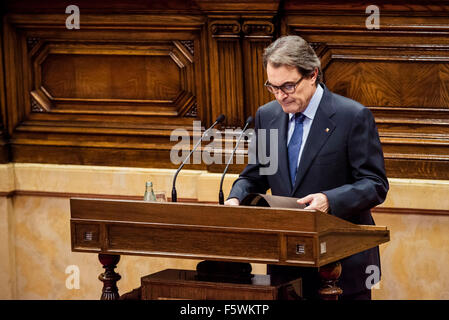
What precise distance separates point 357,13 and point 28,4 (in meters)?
2.09

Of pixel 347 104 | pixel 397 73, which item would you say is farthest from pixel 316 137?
pixel 397 73

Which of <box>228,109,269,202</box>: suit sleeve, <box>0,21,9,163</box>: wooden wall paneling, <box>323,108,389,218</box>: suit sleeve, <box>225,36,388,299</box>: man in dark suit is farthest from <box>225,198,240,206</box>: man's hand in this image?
<box>0,21,9,163</box>: wooden wall paneling

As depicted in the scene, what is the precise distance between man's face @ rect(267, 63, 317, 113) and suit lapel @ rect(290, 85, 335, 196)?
0.08 metres

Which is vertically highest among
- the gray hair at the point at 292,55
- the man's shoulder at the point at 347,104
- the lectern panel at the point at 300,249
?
the gray hair at the point at 292,55

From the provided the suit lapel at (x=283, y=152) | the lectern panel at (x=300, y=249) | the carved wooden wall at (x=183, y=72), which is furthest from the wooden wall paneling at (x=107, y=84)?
the lectern panel at (x=300, y=249)

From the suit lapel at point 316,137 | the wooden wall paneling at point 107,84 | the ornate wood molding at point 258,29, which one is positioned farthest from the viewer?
the wooden wall paneling at point 107,84

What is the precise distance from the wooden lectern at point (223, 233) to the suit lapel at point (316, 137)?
1.18ft

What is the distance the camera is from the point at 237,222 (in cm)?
308

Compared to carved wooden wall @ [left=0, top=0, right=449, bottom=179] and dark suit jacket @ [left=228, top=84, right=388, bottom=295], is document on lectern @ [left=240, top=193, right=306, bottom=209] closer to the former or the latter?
dark suit jacket @ [left=228, top=84, right=388, bottom=295]

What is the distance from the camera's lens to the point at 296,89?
3.35 metres

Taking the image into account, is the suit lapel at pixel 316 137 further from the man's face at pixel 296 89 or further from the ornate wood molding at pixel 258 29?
the ornate wood molding at pixel 258 29

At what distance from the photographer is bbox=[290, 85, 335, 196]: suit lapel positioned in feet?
11.2

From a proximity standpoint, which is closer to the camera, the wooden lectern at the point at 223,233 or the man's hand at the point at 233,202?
the wooden lectern at the point at 223,233

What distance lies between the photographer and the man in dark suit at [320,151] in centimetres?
330
